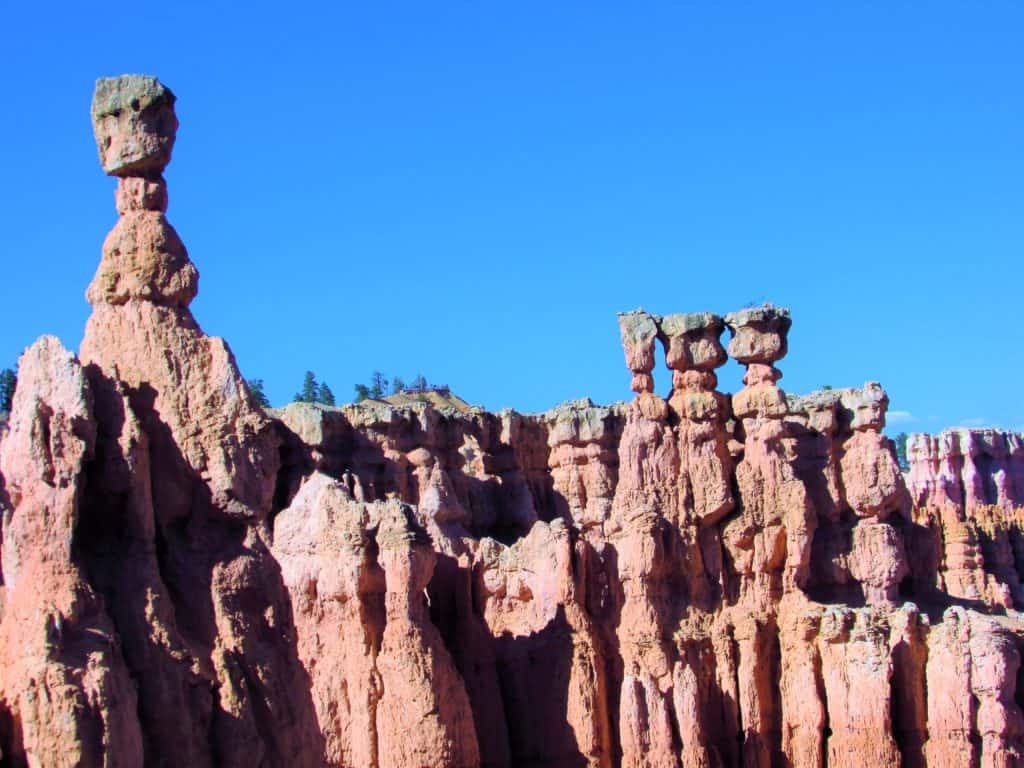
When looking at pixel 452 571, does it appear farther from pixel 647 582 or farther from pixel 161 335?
pixel 161 335

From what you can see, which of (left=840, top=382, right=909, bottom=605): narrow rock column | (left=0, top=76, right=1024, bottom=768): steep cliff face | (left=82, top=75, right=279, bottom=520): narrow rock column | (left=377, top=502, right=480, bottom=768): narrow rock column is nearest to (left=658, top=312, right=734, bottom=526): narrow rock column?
(left=0, top=76, right=1024, bottom=768): steep cliff face

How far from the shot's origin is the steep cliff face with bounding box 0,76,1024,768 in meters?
16.6

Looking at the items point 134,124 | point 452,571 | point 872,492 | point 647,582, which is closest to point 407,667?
point 452,571

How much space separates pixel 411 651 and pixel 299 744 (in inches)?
301

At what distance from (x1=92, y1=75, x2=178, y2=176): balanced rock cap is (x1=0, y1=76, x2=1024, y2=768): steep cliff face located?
0.10ft

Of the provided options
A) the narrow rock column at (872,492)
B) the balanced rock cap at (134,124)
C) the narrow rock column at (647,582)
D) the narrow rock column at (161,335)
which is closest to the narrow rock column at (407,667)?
the narrow rock column at (647,582)

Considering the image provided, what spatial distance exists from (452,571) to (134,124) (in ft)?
36.5

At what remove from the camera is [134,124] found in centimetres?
1991

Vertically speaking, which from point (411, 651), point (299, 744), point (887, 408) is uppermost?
point (887, 408)

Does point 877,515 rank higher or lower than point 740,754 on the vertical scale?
higher

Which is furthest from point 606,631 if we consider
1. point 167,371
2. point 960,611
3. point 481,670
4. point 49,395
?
point 49,395

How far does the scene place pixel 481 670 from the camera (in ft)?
96.1

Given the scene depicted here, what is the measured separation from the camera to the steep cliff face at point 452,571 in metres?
16.6

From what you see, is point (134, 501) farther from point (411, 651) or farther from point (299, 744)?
point (411, 651)
